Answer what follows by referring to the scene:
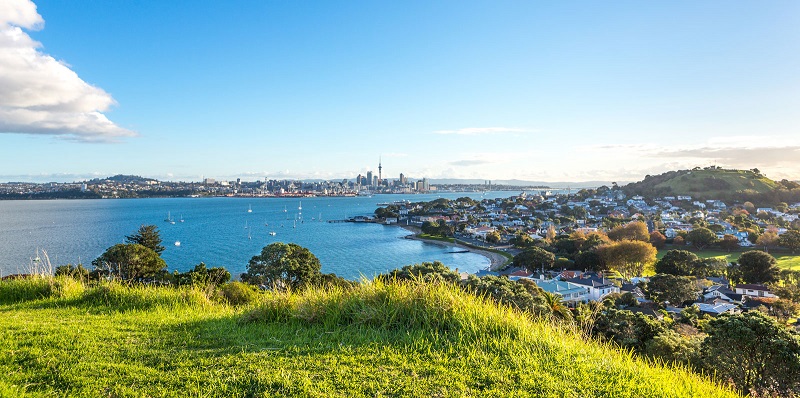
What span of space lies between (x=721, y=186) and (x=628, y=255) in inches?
3305

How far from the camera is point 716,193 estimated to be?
311 feet

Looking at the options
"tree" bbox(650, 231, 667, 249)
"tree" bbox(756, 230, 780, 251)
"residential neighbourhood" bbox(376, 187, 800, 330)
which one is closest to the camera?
"residential neighbourhood" bbox(376, 187, 800, 330)

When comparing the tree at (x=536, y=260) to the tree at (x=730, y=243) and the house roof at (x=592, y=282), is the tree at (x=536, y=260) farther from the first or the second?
the tree at (x=730, y=243)

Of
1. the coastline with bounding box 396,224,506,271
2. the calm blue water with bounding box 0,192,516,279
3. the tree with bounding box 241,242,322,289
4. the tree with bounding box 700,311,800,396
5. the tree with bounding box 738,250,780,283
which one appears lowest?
the coastline with bounding box 396,224,506,271

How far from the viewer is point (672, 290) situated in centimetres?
2500

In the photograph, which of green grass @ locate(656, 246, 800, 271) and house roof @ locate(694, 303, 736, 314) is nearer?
house roof @ locate(694, 303, 736, 314)

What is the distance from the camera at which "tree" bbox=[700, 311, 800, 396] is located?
8.52m

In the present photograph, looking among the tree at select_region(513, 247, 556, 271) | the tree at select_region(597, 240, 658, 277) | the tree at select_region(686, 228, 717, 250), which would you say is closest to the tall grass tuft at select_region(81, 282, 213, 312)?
the tree at select_region(513, 247, 556, 271)

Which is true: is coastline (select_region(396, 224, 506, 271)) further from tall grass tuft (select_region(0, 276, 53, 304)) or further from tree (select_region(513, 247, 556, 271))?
tall grass tuft (select_region(0, 276, 53, 304))

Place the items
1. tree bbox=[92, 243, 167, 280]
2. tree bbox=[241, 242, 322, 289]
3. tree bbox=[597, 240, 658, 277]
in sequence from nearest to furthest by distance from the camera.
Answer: tree bbox=[92, 243, 167, 280] → tree bbox=[241, 242, 322, 289] → tree bbox=[597, 240, 658, 277]

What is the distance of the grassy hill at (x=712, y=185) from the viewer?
303 feet

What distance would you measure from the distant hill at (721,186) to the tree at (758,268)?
72.6 meters

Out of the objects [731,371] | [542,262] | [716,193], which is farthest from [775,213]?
[731,371]

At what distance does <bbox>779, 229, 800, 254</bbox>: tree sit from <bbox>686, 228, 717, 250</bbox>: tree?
18.2 ft
